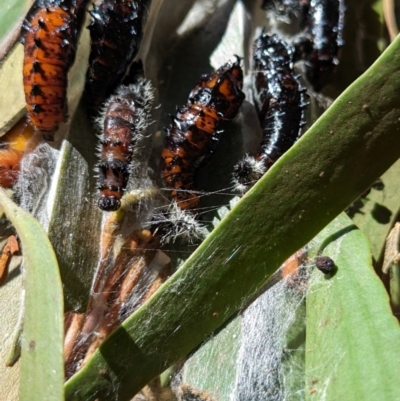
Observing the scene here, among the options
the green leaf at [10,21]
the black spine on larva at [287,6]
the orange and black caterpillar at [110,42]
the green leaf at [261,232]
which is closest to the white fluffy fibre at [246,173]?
the green leaf at [261,232]

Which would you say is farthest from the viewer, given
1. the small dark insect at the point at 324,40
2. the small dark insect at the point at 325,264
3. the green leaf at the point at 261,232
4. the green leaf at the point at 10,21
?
the small dark insect at the point at 324,40

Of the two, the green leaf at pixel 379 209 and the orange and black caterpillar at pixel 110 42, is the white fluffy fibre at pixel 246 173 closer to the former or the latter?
the green leaf at pixel 379 209

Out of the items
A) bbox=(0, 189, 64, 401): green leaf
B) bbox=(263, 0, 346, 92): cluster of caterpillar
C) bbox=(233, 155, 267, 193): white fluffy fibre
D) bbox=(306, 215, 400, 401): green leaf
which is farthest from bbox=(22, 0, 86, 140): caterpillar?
bbox=(306, 215, 400, 401): green leaf

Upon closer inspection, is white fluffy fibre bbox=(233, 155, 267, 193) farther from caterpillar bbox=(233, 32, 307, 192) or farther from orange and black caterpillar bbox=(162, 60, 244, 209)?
orange and black caterpillar bbox=(162, 60, 244, 209)

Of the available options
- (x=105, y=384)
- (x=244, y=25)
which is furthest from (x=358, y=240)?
(x=244, y=25)

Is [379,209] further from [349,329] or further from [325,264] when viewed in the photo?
[349,329]

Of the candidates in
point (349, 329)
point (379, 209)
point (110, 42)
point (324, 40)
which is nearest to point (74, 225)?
point (110, 42)
